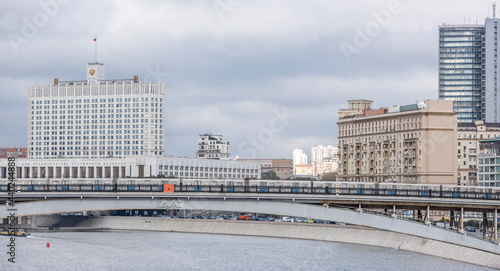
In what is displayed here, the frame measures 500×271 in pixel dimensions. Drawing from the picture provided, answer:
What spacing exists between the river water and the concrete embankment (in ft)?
6.85

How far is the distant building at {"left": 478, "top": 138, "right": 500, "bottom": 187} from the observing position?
614ft

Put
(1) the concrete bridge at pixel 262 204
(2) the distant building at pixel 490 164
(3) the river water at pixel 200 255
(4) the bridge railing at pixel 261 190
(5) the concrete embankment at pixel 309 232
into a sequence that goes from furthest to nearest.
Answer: (2) the distant building at pixel 490 164
(5) the concrete embankment at pixel 309 232
(4) the bridge railing at pixel 261 190
(1) the concrete bridge at pixel 262 204
(3) the river water at pixel 200 255

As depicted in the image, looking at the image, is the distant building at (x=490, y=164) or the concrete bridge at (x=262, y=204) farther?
the distant building at (x=490, y=164)

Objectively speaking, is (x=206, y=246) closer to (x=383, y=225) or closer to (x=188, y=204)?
(x=188, y=204)

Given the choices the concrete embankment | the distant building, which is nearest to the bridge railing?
the concrete embankment

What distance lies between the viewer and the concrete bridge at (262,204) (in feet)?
351

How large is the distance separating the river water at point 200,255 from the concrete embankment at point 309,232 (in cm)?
209

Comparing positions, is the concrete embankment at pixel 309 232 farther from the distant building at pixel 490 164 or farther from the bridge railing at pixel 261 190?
the distant building at pixel 490 164

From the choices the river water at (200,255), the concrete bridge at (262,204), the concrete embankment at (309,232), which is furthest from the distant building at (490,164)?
the concrete bridge at (262,204)

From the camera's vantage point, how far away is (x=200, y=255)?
11488 cm

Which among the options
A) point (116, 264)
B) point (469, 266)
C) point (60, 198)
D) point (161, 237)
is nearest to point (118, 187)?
point (60, 198)

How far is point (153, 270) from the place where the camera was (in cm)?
9700

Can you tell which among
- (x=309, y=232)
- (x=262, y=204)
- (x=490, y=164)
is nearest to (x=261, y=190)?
(x=262, y=204)

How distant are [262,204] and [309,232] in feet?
170
